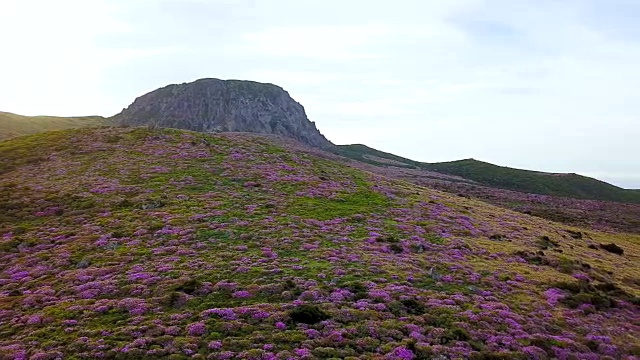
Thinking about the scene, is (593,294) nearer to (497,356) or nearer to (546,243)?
(497,356)

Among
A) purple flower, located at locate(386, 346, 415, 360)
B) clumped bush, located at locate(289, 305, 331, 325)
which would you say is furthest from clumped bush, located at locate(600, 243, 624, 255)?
clumped bush, located at locate(289, 305, 331, 325)

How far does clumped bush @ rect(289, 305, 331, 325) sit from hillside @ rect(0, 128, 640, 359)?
0.10 m

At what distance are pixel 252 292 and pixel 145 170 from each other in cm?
3867

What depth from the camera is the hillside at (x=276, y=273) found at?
22938mm

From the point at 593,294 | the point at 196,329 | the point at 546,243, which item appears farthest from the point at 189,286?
the point at 546,243

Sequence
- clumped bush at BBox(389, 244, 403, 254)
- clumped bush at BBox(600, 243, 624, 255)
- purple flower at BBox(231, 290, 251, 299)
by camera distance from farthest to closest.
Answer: clumped bush at BBox(600, 243, 624, 255) < clumped bush at BBox(389, 244, 403, 254) < purple flower at BBox(231, 290, 251, 299)

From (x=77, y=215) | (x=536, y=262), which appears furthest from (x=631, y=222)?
(x=77, y=215)

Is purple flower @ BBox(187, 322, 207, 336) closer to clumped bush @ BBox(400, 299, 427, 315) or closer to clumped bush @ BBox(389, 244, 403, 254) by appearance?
clumped bush @ BBox(400, 299, 427, 315)

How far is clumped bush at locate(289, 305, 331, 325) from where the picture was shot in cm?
2452

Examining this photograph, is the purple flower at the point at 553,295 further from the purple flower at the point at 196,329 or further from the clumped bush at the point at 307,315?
the purple flower at the point at 196,329

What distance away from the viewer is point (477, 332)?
25312 mm

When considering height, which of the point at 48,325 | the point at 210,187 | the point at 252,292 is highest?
the point at 210,187

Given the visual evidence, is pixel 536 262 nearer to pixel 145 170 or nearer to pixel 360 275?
pixel 360 275

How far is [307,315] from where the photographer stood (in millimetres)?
24672
